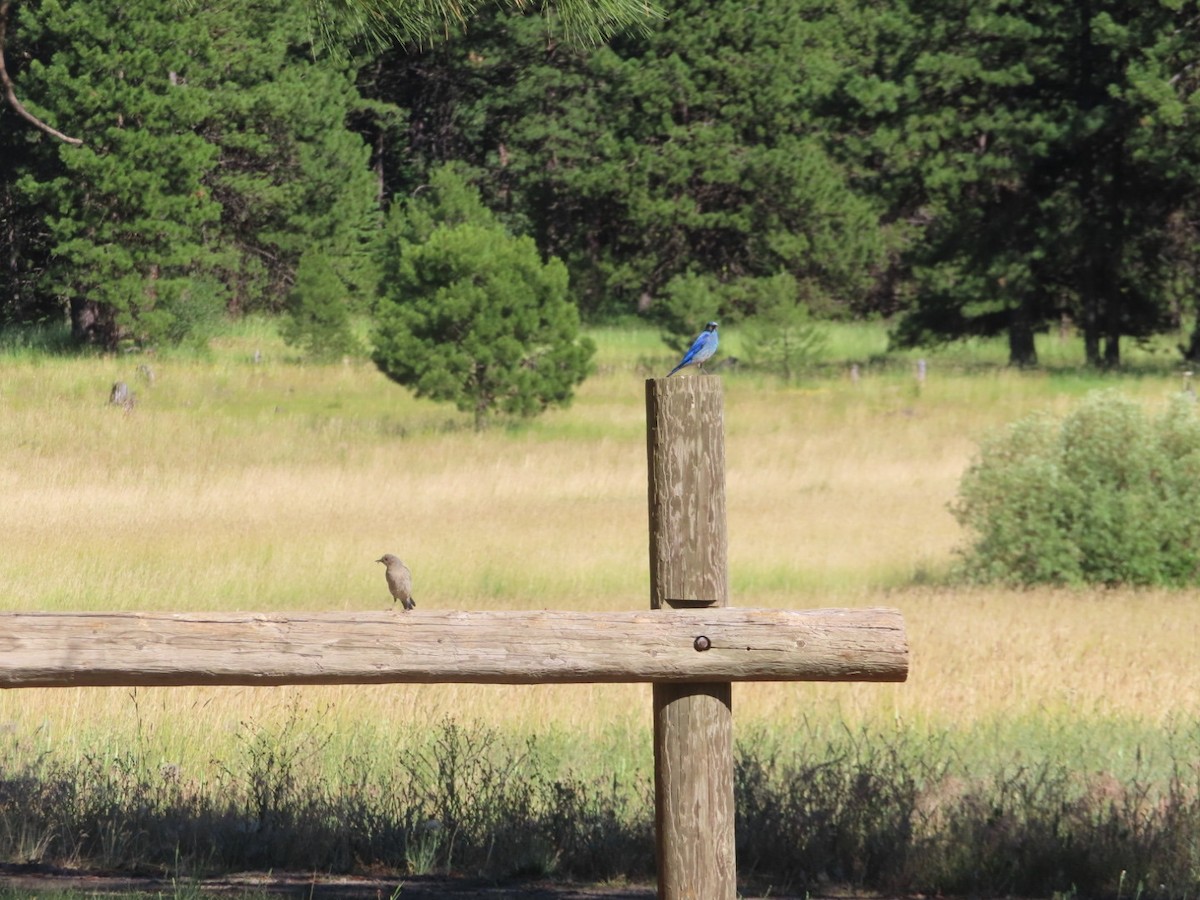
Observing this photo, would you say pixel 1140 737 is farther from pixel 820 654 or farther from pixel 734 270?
pixel 734 270

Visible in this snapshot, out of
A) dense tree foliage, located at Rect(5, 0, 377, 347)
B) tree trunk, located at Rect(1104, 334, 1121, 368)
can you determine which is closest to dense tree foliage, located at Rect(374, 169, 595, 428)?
dense tree foliage, located at Rect(5, 0, 377, 347)

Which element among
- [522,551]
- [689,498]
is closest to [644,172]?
[522,551]

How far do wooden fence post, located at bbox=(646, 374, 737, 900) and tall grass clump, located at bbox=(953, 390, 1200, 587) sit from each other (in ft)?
36.6

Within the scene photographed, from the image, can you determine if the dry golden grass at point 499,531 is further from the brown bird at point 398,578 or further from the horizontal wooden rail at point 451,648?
the horizontal wooden rail at point 451,648

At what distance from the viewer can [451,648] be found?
3.80 m

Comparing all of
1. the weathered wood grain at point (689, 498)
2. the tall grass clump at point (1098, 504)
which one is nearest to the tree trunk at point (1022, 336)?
the tall grass clump at point (1098, 504)

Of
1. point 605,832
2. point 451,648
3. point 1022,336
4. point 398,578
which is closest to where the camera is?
point 451,648

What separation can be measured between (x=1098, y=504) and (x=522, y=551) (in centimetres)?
574

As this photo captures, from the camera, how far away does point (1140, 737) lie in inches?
301

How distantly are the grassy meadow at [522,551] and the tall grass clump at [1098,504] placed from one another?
497 mm

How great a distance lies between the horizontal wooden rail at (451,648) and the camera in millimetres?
3783

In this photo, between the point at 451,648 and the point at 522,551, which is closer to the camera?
the point at 451,648

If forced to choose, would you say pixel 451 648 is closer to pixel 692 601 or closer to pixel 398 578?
pixel 692 601

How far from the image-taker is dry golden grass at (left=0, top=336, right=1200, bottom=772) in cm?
892
